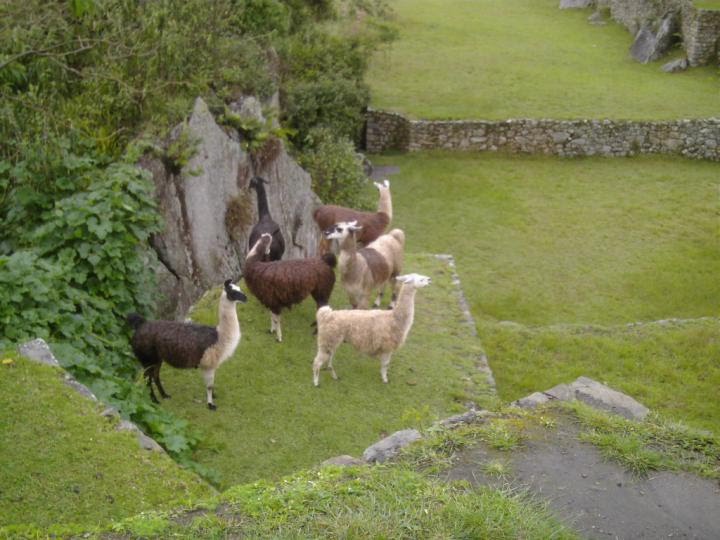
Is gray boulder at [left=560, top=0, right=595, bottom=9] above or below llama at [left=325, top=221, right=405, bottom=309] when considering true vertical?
above

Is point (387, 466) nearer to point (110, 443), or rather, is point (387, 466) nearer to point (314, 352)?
point (110, 443)

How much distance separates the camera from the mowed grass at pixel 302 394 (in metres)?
7.18

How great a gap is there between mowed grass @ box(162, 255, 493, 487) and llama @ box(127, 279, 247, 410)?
0.61m

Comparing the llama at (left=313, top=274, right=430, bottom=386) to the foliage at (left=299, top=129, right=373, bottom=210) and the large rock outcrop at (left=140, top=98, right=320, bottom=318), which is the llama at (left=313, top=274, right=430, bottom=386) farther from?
the foliage at (left=299, top=129, right=373, bottom=210)

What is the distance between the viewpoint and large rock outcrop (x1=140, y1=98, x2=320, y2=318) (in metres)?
9.33

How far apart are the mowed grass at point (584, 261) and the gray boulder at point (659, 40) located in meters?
6.86

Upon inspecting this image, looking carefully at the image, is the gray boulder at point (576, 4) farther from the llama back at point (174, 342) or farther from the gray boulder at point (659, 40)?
the llama back at point (174, 342)

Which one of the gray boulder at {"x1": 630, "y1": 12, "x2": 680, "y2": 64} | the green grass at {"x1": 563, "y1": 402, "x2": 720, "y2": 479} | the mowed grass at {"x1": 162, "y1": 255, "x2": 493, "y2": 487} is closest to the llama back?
the mowed grass at {"x1": 162, "y1": 255, "x2": 493, "y2": 487}

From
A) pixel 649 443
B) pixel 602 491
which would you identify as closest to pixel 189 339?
A: pixel 602 491

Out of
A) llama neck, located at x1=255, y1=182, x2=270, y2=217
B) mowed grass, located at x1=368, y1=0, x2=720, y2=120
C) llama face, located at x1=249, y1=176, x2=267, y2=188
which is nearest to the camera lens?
llama neck, located at x1=255, y1=182, x2=270, y2=217

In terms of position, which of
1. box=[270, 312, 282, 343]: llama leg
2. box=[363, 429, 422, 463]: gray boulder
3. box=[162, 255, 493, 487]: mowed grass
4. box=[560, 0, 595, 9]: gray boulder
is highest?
box=[560, 0, 595, 9]: gray boulder

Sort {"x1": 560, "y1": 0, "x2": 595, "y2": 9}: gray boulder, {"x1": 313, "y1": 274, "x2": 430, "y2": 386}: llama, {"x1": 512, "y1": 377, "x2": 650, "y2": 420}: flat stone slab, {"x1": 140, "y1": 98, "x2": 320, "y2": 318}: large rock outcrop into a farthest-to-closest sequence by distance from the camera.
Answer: {"x1": 560, "y1": 0, "x2": 595, "y2": 9}: gray boulder
{"x1": 140, "y1": 98, "x2": 320, "y2": 318}: large rock outcrop
{"x1": 313, "y1": 274, "x2": 430, "y2": 386}: llama
{"x1": 512, "y1": 377, "x2": 650, "y2": 420}: flat stone slab

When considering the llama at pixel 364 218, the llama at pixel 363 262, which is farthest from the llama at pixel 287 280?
the llama at pixel 364 218

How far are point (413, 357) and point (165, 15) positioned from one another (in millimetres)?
5949
